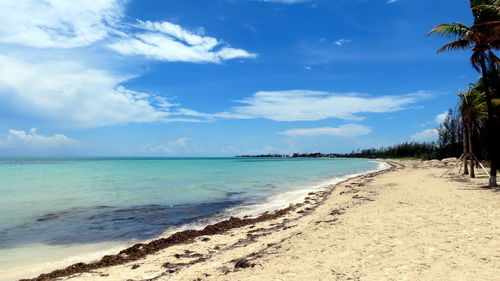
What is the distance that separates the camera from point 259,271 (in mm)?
4996

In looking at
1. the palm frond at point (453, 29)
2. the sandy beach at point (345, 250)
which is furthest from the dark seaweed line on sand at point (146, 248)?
the palm frond at point (453, 29)

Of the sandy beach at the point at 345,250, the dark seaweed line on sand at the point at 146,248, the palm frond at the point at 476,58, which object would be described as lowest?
the dark seaweed line on sand at the point at 146,248

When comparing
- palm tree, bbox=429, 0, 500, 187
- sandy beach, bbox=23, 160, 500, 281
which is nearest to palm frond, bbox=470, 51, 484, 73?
palm tree, bbox=429, 0, 500, 187

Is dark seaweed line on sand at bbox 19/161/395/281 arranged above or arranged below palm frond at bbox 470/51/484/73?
below

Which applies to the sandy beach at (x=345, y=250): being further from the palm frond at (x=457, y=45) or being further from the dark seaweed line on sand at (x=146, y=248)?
the palm frond at (x=457, y=45)

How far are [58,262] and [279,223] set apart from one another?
5906mm

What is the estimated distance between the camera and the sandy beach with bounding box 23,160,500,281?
456 cm

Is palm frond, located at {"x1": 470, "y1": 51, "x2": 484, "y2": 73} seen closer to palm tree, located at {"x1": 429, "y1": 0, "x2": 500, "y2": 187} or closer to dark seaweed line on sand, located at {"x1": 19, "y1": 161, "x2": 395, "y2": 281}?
palm tree, located at {"x1": 429, "y1": 0, "x2": 500, "y2": 187}

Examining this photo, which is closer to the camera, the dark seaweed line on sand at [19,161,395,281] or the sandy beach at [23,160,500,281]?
the sandy beach at [23,160,500,281]

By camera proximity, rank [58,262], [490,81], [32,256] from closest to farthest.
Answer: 1. [58,262]
2. [32,256]
3. [490,81]

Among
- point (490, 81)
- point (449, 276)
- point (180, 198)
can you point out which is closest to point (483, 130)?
point (490, 81)

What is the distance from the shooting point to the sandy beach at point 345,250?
4562mm

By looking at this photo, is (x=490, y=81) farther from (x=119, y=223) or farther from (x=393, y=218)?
(x=119, y=223)

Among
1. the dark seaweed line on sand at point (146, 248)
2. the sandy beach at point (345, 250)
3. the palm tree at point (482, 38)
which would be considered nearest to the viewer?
the sandy beach at point (345, 250)
